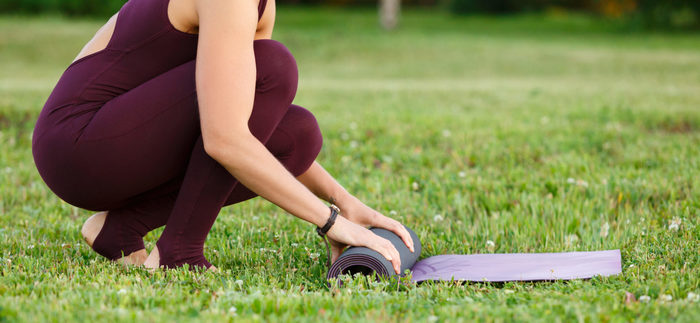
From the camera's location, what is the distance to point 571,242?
3248 millimetres

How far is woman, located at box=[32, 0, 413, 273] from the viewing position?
Result: 7.79 ft

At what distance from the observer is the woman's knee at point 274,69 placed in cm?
251

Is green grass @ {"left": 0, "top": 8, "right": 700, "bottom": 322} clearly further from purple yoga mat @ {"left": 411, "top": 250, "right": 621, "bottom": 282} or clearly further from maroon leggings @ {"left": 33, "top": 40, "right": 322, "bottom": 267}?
maroon leggings @ {"left": 33, "top": 40, "right": 322, "bottom": 267}

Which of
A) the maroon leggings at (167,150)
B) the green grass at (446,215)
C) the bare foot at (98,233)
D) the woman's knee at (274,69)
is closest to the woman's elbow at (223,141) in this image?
the maroon leggings at (167,150)

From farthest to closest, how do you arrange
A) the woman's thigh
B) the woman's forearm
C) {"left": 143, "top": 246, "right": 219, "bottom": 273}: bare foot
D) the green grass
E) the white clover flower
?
the white clover flower
{"left": 143, "top": 246, "right": 219, "bottom": 273}: bare foot
the woman's thigh
the woman's forearm
the green grass

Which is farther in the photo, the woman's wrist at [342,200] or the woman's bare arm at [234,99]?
the woman's wrist at [342,200]

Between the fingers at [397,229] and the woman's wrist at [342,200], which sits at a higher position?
the woman's wrist at [342,200]

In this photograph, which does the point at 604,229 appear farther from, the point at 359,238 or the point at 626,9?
the point at 626,9

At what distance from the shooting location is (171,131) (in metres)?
2.52

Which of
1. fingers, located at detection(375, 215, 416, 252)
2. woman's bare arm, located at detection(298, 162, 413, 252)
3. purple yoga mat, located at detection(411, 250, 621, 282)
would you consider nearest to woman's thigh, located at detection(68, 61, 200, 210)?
woman's bare arm, located at detection(298, 162, 413, 252)

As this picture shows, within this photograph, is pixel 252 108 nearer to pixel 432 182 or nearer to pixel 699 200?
pixel 432 182

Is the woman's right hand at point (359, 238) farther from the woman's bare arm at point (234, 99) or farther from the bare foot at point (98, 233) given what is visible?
the bare foot at point (98, 233)

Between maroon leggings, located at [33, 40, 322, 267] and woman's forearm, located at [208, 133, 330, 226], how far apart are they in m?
0.15

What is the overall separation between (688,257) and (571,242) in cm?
58
